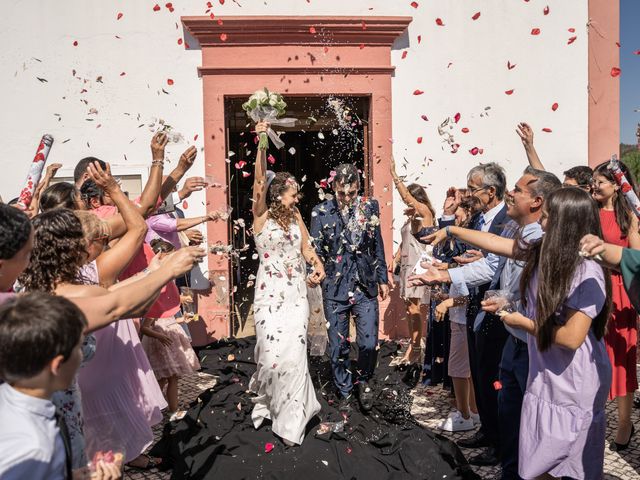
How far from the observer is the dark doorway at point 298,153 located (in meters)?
7.16

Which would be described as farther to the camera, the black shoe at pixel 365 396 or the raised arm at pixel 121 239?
the black shoe at pixel 365 396

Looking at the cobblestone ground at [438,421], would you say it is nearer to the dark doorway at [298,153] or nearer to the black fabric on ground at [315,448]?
the black fabric on ground at [315,448]

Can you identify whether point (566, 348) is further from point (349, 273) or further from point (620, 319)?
point (349, 273)

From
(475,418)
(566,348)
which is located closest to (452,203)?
(475,418)

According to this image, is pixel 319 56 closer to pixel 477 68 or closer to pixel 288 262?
pixel 477 68

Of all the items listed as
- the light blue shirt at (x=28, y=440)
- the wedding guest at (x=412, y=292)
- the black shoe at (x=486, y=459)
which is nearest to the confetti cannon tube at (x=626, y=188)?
the black shoe at (x=486, y=459)

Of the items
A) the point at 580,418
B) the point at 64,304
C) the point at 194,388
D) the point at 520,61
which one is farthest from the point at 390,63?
the point at 64,304

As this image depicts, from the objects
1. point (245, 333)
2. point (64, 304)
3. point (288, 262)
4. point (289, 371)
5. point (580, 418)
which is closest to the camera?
point (64, 304)

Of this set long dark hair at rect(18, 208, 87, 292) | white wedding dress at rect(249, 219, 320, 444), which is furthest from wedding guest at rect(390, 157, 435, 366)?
long dark hair at rect(18, 208, 87, 292)

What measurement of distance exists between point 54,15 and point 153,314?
4.54 m

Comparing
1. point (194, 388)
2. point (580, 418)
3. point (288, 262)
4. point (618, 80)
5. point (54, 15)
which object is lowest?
point (194, 388)

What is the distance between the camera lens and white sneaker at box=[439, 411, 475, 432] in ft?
14.3

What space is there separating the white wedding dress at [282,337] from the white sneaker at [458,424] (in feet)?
3.65

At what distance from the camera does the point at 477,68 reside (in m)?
6.95
